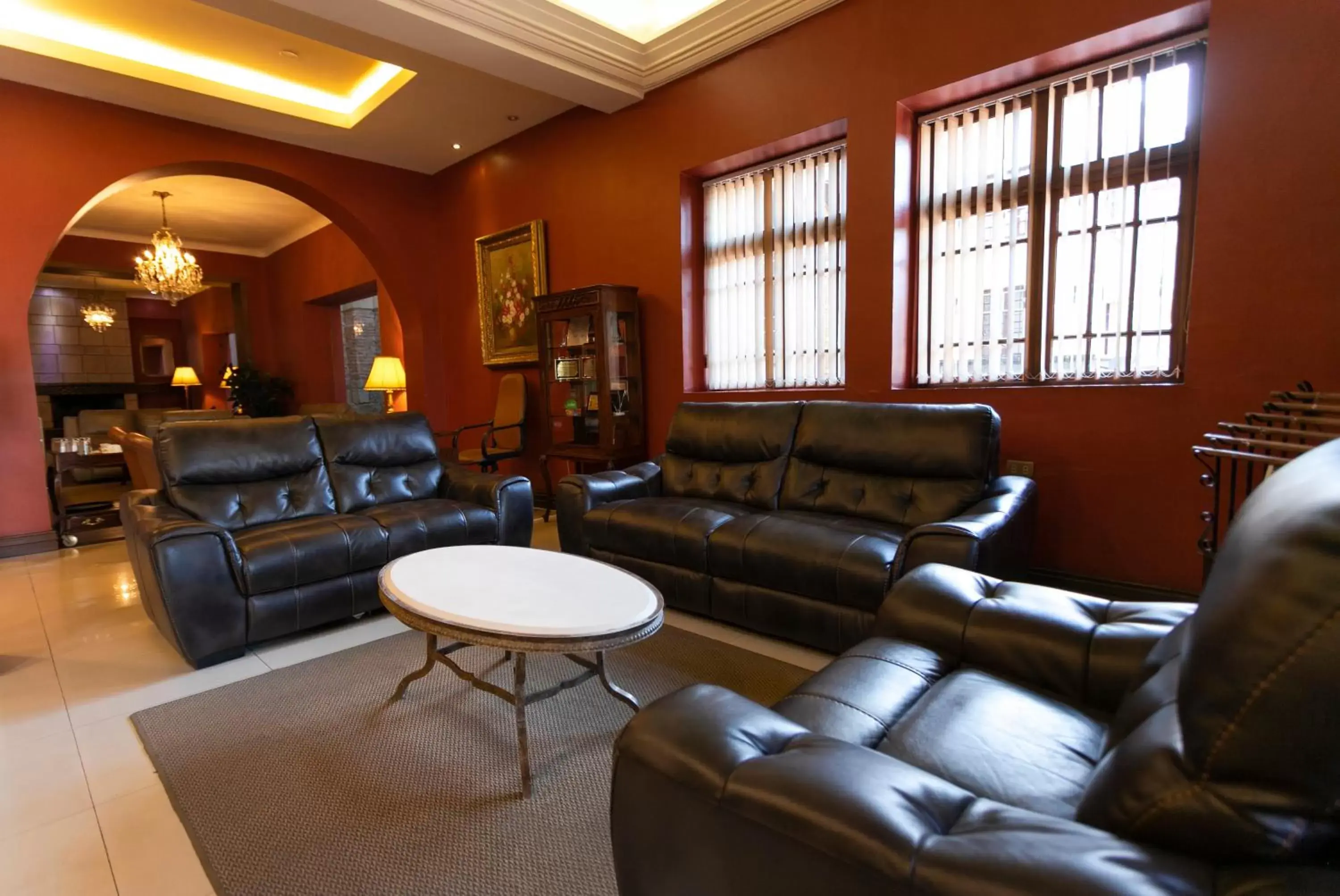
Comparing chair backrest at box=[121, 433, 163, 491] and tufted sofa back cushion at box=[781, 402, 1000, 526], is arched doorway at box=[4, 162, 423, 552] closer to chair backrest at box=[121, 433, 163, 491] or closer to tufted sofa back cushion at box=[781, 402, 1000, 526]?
chair backrest at box=[121, 433, 163, 491]

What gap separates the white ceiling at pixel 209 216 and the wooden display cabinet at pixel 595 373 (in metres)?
3.55

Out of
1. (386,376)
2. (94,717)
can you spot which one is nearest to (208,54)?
(386,376)

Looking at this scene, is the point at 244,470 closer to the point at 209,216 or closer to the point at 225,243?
the point at 209,216

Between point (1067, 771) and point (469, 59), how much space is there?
14.4 ft

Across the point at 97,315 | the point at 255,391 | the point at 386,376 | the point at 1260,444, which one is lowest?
the point at 1260,444

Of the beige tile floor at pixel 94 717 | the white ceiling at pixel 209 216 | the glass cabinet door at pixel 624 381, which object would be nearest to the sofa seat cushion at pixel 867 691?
the beige tile floor at pixel 94 717

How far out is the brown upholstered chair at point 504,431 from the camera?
5.35m

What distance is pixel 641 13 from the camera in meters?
4.08

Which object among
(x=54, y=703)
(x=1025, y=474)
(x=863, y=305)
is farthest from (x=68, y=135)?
(x=1025, y=474)

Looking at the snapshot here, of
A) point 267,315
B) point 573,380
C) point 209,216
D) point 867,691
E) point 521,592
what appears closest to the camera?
point 867,691

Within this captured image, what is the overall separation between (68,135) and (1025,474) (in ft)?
21.4

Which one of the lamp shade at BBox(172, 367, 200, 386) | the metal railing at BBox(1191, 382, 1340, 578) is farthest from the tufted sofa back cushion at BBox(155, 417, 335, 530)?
the lamp shade at BBox(172, 367, 200, 386)

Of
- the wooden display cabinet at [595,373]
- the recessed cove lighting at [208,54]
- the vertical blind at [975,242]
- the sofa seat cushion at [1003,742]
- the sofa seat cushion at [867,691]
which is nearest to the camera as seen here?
the sofa seat cushion at [1003,742]

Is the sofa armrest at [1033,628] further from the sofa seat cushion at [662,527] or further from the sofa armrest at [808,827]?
the sofa seat cushion at [662,527]
